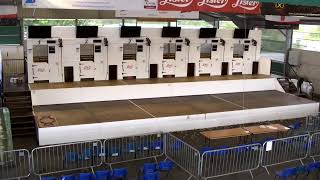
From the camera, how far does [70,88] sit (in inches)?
580

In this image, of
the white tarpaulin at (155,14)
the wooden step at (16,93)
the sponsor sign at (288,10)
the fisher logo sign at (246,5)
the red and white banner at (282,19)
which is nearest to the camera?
the sponsor sign at (288,10)

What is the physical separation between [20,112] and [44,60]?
3.11 meters

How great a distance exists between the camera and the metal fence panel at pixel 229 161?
393 inches

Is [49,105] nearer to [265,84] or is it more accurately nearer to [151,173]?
[151,173]

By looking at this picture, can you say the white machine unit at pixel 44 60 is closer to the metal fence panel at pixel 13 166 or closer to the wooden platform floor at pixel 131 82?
the wooden platform floor at pixel 131 82

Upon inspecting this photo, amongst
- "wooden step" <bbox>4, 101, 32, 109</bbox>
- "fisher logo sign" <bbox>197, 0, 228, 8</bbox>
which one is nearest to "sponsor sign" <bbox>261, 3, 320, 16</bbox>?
"fisher logo sign" <bbox>197, 0, 228, 8</bbox>

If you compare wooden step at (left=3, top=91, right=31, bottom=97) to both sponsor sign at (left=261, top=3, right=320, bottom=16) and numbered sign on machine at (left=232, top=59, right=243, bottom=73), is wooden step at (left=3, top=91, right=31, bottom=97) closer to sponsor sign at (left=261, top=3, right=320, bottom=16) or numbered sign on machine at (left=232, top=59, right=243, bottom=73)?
sponsor sign at (left=261, top=3, right=320, bottom=16)

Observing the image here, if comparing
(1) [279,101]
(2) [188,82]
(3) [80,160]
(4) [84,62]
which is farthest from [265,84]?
(3) [80,160]

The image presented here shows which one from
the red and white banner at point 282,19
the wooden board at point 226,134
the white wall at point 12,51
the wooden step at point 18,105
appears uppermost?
the red and white banner at point 282,19

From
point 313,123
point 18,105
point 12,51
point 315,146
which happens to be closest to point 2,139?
point 18,105

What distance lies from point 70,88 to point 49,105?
1.01 meters

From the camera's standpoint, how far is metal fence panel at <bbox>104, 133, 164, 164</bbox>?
10.7 meters

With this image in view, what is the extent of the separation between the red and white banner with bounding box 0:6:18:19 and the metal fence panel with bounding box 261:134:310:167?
38.0 ft

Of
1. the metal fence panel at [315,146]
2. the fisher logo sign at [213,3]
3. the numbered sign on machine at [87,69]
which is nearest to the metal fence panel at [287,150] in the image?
the metal fence panel at [315,146]
